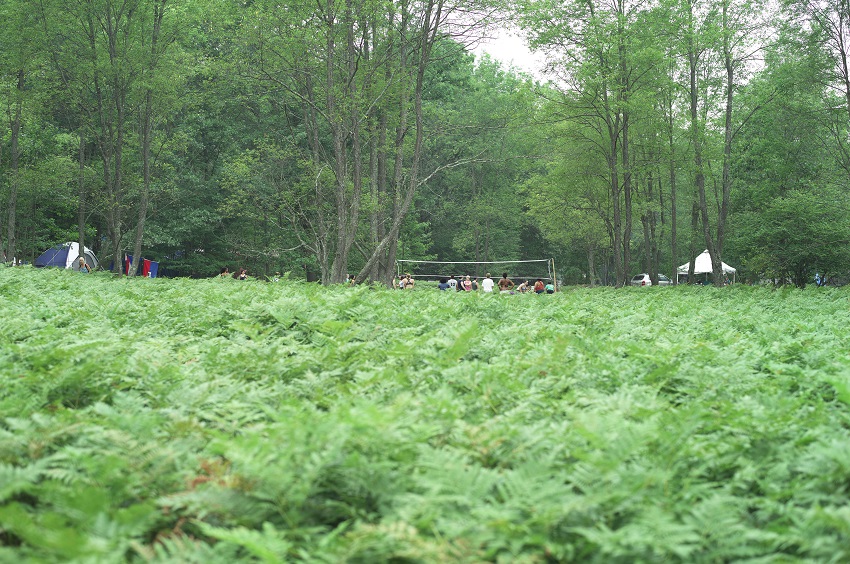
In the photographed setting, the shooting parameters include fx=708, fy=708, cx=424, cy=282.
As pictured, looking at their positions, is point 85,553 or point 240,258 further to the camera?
point 240,258

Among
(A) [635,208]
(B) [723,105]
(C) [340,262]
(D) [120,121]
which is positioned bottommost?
(C) [340,262]

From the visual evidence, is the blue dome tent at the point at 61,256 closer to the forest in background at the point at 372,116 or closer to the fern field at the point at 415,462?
the forest in background at the point at 372,116

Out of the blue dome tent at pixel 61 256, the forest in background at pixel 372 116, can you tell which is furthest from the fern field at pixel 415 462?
the blue dome tent at pixel 61 256

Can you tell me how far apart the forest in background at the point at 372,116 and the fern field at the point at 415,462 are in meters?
13.4

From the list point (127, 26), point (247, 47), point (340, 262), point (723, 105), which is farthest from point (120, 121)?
point (723, 105)

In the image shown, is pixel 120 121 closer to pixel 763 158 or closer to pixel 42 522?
pixel 42 522

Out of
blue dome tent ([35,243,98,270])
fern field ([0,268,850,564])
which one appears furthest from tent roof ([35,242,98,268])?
fern field ([0,268,850,564])

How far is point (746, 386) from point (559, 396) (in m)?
1.12

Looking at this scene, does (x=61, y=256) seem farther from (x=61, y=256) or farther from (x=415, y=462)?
(x=415, y=462)

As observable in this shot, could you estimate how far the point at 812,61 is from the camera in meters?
24.4

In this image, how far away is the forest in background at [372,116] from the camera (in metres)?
19.2

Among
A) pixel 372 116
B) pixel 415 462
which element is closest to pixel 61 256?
pixel 372 116

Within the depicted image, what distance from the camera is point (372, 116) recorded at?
2238cm

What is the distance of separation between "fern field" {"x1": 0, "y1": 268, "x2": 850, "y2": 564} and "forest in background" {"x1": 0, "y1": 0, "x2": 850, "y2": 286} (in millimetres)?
13440
